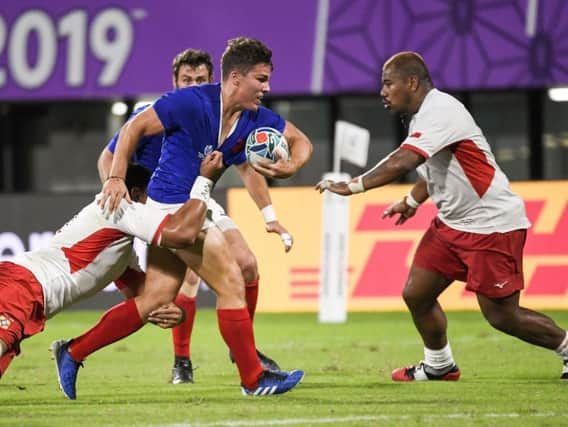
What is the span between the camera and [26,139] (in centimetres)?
1881

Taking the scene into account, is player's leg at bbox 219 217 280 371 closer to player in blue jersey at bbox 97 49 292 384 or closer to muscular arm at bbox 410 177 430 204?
player in blue jersey at bbox 97 49 292 384

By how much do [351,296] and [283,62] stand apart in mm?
3700

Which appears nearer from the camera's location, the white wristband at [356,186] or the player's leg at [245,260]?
the white wristband at [356,186]

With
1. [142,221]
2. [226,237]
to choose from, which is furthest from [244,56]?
[226,237]

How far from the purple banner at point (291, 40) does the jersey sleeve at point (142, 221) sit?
9237 millimetres

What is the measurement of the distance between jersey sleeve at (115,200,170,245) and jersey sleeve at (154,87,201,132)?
492 mm

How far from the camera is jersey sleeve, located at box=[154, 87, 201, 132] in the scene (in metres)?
7.33

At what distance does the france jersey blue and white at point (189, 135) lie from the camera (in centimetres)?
736

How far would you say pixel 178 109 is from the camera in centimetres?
733

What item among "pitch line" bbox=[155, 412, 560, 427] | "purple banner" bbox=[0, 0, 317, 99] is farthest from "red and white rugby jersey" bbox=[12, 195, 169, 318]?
"purple banner" bbox=[0, 0, 317, 99]

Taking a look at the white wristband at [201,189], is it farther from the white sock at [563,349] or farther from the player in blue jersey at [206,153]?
the white sock at [563,349]

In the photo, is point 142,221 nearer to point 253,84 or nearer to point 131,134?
point 131,134

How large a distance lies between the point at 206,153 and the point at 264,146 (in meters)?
0.36

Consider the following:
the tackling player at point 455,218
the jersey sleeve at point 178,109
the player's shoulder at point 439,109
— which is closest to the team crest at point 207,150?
the jersey sleeve at point 178,109
